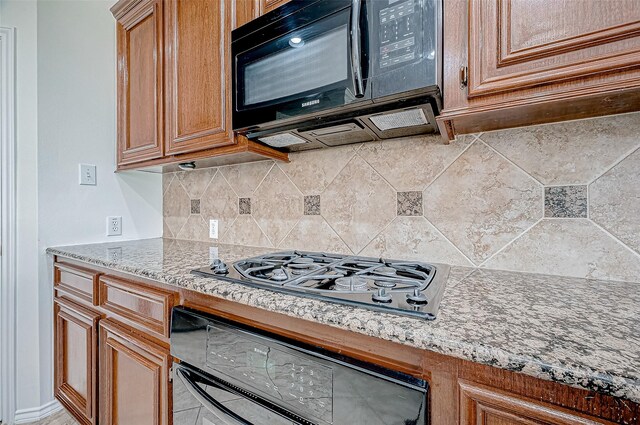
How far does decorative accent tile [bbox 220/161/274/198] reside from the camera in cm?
161

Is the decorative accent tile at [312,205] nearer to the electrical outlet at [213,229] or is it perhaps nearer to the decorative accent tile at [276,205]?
the decorative accent tile at [276,205]

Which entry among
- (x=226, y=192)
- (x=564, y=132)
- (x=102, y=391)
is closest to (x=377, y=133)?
(x=564, y=132)

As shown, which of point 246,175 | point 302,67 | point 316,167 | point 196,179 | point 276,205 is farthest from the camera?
point 196,179

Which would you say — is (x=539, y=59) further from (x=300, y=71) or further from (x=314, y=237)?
(x=314, y=237)

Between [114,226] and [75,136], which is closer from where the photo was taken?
[75,136]

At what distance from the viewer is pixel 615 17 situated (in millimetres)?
649

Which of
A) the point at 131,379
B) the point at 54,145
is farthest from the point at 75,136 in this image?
the point at 131,379

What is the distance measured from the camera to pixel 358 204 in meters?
1.32

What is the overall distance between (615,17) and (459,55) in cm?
30

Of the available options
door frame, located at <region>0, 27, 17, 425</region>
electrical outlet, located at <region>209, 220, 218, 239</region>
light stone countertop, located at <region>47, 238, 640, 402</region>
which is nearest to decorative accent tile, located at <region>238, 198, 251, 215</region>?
electrical outlet, located at <region>209, 220, 218, 239</region>

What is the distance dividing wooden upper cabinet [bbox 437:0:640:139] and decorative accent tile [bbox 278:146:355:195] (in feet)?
1.77

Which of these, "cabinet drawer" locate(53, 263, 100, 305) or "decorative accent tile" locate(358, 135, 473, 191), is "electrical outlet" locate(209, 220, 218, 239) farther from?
"decorative accent tile" locate(358, 135, 473, 191)

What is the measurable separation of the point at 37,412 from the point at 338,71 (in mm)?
2246

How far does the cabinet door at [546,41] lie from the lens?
65 cm
